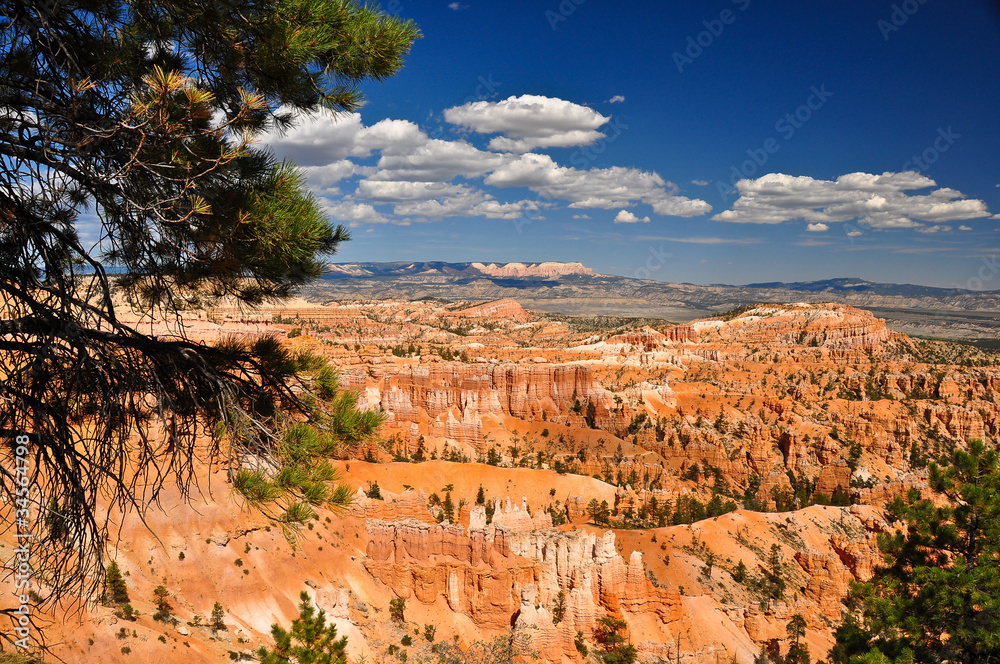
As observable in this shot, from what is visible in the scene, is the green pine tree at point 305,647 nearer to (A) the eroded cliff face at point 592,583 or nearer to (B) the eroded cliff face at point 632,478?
(B) the eroded cliff face at point 632,478

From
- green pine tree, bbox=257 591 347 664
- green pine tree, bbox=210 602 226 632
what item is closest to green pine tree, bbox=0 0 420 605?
green pine tree, bbox=257 591 347 664

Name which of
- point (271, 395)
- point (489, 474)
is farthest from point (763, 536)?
point (271, 395)

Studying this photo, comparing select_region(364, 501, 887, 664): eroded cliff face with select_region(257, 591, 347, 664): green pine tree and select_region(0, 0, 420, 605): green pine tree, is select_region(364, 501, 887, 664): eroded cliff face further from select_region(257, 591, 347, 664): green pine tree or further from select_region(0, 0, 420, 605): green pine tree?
select_region(0, 0, 420, 605): green pine tree

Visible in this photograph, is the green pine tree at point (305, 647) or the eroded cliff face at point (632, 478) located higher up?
the green pine tree at point (305, 647)

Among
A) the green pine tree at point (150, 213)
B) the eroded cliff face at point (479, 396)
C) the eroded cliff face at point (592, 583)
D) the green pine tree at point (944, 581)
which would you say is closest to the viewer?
the green pine tree at point (150, 213)

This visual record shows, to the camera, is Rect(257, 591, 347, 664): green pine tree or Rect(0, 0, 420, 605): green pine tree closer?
Rect(0, 0, 420, 605): green pine tree

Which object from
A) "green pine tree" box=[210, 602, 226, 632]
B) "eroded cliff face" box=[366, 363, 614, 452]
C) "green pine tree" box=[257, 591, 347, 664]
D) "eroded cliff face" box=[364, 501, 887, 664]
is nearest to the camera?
"green pine tree" box=[257, 591, 347, 664]

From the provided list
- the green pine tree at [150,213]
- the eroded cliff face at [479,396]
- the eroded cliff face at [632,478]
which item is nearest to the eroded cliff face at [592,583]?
the eroded cliff face at [632,478]

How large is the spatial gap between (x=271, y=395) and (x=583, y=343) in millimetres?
102439

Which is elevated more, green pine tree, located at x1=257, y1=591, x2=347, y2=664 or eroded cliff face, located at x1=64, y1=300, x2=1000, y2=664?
green pine tree, located at x1=257, y1=591, x2=347, y2=664

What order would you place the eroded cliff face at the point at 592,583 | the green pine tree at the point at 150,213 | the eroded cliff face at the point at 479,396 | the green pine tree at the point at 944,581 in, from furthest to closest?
the eroded cliff face at the point at 479,396
the eroded cliff face at the point at 592,583
the green pine tree at the point at 944,581
the green pine tree at the point at 150,213

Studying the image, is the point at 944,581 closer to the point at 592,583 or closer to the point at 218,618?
the point at 592,583

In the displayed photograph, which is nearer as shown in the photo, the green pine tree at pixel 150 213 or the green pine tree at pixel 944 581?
the green pine tree at pixel 150 213

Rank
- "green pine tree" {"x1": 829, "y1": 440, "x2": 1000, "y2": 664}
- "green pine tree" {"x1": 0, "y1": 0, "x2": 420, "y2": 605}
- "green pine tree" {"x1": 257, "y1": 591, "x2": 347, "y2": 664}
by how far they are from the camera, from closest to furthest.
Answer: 1. "green pine tree" {"x1": 0, "y1": 0, "x2": 420, "y2": 605}
2. "green pine tree" {"x1": 829, "y1": 440, "x2": 1000, "y2": 664}
3. "green pine tree" {"x1": 257, "y1": 591, "x2": 347, "y2": 664}
